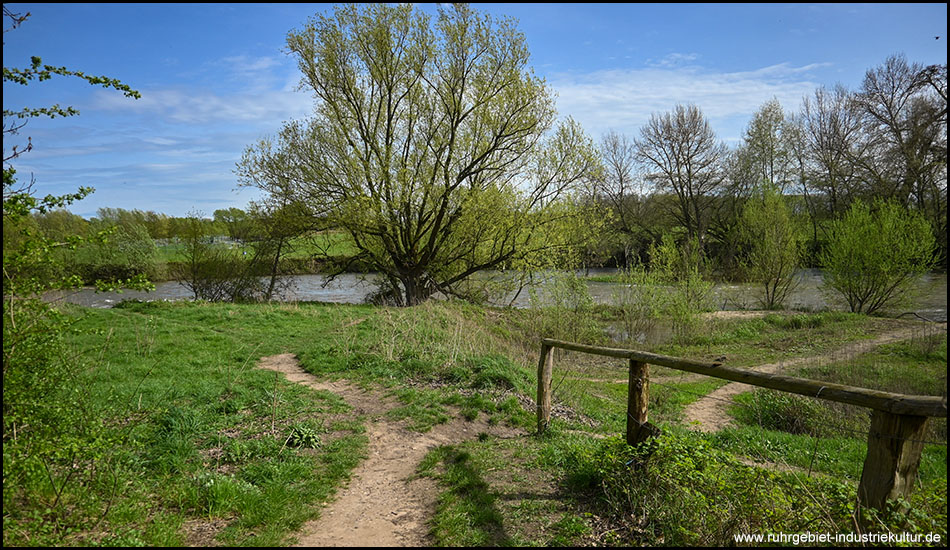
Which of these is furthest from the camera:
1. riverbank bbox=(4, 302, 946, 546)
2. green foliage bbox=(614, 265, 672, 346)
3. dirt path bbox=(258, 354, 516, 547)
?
green foliage bbox=(614, 265, 672, 346)

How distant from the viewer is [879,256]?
71.5 ft

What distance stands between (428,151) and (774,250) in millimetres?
18703

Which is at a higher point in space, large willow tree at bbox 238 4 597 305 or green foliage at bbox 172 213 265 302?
large willow tree at bbox 238 4 597 305

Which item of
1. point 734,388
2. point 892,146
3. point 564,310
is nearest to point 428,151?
point 564,310

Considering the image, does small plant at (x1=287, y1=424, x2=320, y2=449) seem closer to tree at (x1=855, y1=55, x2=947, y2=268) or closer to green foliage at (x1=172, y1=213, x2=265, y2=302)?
green foliage at (x1=172, y1=213, x2=265, y2=302)

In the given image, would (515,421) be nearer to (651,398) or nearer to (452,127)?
(651,398)

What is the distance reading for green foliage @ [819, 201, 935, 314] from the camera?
2125 centimetres

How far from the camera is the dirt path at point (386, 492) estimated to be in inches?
154

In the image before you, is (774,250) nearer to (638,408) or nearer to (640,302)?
(640,302)

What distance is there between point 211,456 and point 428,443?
7.70 ft

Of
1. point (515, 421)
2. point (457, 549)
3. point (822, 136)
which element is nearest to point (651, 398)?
point (515, 421)

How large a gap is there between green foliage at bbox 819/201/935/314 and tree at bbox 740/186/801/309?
2.24m

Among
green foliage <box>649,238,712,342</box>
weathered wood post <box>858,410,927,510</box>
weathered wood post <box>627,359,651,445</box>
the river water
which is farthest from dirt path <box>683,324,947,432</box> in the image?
the river water

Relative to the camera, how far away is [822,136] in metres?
35.2
